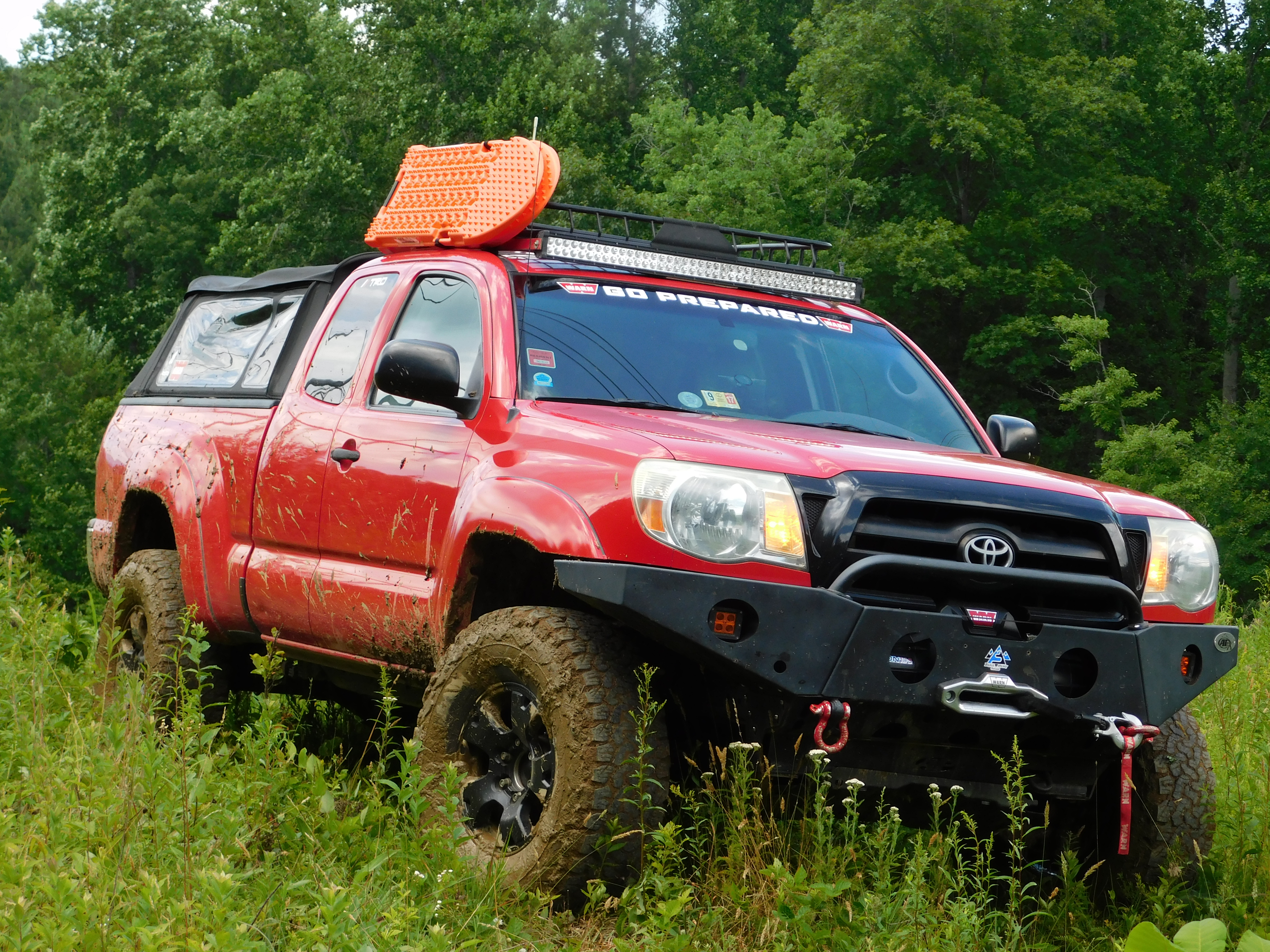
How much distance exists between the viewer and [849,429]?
5.12 metres

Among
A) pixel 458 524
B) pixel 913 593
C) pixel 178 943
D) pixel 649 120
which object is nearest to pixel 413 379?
pixel 458 524

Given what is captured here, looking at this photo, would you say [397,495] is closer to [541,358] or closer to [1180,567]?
[541,358]

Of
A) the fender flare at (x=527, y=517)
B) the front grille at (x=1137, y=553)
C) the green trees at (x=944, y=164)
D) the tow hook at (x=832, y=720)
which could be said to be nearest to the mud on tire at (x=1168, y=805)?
the front grille at (x=1137, y=553)

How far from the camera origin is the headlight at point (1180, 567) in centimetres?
439

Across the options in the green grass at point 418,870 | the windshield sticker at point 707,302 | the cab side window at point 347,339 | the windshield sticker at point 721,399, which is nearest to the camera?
the green grass at point 418,870

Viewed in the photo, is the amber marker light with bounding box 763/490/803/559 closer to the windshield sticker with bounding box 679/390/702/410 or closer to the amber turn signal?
the amber turn signal

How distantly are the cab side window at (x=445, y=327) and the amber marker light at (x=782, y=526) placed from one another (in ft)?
4.37

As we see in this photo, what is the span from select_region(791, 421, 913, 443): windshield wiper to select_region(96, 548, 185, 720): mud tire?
2.61 meters

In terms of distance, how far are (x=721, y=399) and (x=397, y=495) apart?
43.8 inches

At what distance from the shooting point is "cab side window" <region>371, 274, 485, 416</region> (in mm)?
5066

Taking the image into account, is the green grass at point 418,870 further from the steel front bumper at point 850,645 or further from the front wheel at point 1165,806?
the steel front bumper at point 850,645

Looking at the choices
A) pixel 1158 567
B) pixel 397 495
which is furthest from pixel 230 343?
pixel 1158 567

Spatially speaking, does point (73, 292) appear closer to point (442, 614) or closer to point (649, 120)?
point (649, 120)

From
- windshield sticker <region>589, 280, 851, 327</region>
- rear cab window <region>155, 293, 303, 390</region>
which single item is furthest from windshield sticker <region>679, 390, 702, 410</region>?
rear cab window <region>155, 293, 303, 390</region>
